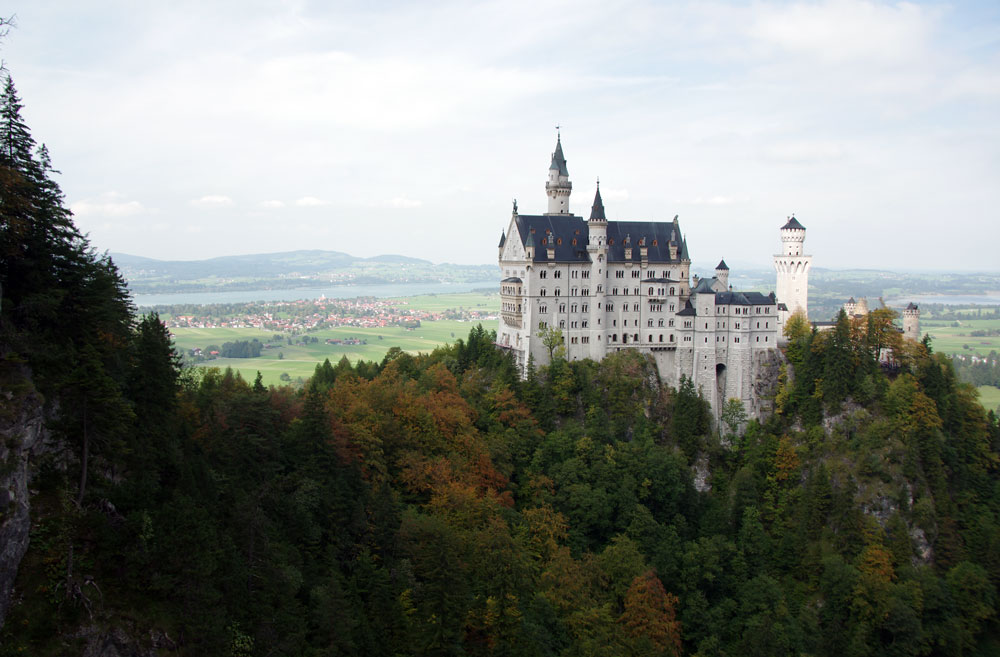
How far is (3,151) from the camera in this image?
3412cm

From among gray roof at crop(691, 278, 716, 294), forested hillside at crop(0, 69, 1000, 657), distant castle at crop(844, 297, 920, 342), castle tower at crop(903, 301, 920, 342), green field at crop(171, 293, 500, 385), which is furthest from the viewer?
green field at crop(171, 293, 500, 385)

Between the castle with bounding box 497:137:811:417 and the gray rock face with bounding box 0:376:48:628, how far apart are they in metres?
50.0

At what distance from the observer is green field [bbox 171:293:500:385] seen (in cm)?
12031

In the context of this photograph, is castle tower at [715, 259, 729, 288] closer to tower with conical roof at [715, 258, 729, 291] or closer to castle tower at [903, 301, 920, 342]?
tower with conical roof at [715, 258, 729, 291]

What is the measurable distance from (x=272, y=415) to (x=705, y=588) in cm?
3664

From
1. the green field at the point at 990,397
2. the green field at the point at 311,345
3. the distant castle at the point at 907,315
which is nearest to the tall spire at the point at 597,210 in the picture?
the distant castle at the point at 907,315

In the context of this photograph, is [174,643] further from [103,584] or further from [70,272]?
[70,272]

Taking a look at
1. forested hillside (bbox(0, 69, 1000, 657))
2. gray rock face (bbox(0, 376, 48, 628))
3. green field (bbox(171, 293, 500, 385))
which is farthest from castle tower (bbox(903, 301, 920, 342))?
gray rock face (bbox(0, 376, 48, 628))

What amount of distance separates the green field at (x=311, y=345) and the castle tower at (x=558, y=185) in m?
46.5

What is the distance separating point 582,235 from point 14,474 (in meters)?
58.4

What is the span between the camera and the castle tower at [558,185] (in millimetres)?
82500

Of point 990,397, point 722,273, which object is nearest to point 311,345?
point 722,273

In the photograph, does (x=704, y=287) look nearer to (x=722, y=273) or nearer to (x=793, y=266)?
(x=722, y=273)

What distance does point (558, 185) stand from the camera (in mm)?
82438
